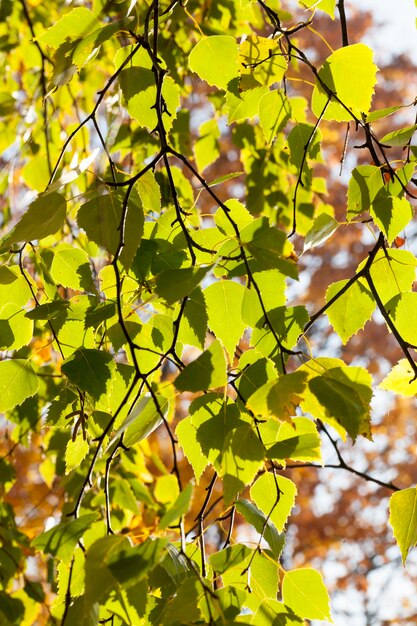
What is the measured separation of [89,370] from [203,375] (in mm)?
190

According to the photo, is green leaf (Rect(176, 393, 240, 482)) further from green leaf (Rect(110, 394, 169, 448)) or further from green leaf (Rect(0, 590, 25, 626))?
green leaf (Rect(0, 590, 25, 626))

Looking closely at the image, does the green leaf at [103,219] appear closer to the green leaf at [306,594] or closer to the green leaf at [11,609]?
the green leaf at [306,594]

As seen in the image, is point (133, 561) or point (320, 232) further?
point (320, 232)

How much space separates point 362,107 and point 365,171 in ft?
0.25

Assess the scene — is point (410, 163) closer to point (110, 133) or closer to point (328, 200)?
point (110, 133)

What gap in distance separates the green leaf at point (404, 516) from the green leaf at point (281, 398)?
0.77 feet

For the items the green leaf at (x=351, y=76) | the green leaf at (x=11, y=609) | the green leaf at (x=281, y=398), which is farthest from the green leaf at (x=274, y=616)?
the green leaf at (x=11, y=609)

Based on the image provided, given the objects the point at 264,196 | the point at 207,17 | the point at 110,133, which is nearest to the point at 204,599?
the point at 110,133

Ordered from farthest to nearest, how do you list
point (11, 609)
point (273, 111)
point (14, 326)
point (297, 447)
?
point (11, 609), point (273, 111), point (14, 326), point (297, 447)

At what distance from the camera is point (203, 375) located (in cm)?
66

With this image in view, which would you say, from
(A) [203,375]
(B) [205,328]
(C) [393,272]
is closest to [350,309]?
(C) [393,272]

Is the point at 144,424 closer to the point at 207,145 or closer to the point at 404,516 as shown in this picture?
the point at 404,516

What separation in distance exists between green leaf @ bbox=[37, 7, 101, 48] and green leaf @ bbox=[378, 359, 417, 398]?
526 millimetres

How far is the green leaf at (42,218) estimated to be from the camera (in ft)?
2.32
